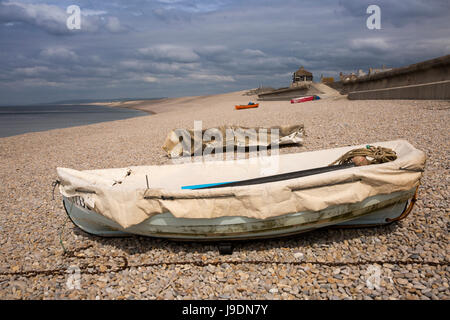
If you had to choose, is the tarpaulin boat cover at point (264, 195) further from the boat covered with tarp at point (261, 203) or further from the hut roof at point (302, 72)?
the hut roof at point (302, 72)

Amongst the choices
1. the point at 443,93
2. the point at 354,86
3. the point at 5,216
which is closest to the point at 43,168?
the point at 5,216

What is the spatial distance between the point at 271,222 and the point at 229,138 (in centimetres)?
643

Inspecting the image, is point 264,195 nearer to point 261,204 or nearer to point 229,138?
point 261,204

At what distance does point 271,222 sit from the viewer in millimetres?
3855


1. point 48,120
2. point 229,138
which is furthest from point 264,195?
point 48,120

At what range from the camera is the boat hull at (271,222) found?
3848 mm

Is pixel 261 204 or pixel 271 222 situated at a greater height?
pixel 261 204

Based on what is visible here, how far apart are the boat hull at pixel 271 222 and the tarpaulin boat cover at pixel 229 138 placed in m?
5.92

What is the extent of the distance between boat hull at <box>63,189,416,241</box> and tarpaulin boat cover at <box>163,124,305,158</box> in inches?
233

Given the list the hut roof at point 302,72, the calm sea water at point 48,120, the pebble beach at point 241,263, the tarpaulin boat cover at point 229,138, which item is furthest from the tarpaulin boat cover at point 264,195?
the hut roof at point 302,72
